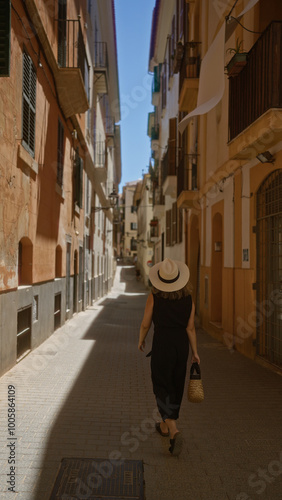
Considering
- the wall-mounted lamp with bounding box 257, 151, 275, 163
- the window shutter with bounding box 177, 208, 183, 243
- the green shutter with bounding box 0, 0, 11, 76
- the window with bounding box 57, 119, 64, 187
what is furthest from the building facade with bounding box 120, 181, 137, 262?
the green shutter with bounding box 0, 0, 11, 76

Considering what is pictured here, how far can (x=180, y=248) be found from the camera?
62.2 feet

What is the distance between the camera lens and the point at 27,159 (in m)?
8.05

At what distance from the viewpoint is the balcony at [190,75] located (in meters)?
12.9

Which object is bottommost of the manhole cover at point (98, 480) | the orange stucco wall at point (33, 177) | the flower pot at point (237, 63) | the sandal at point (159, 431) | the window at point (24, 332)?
the manhole cover at point (98, 480)

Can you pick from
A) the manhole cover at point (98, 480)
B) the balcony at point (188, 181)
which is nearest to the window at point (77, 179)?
the balcony at point (188, 181)

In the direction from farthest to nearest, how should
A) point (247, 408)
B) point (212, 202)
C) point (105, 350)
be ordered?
point (212, 202)
point (105, 350)
point (247, 408)

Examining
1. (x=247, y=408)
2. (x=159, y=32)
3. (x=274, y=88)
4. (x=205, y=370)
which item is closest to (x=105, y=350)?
(x=205, y=370)

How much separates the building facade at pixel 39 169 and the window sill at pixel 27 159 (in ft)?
0.05

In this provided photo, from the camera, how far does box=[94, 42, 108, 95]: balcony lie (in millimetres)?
20544

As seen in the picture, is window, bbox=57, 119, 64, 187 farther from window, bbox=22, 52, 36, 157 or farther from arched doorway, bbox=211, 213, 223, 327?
arched doorway, bbox=211, 213, 223, 327

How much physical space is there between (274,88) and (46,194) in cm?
542

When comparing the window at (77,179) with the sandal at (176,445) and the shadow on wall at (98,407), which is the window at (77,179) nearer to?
the shadow on wall at (98,407)

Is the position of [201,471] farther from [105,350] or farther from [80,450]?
[105,350]

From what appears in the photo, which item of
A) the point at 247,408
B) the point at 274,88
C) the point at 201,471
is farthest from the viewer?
the point at 274,88
